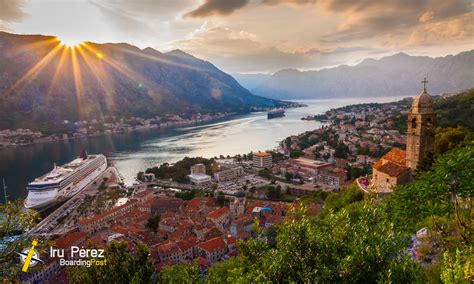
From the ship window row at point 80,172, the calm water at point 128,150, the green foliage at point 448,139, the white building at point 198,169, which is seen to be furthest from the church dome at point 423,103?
the calm water at point 128,150

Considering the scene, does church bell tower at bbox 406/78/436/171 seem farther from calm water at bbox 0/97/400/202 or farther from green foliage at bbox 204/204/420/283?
calm water at bbox 0/97/400/202

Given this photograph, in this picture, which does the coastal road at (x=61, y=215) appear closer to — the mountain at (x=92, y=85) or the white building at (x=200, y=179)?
the white building at (x=200, y=179)

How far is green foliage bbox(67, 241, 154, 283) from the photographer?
559cm

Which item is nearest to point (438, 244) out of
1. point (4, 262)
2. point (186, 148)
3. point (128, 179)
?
point (4, 262)

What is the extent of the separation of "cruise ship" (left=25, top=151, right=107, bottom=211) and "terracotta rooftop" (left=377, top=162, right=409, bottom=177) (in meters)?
28.2

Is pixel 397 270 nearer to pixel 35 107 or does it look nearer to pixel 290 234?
pixel 290 234

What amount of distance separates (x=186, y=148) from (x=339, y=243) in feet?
168

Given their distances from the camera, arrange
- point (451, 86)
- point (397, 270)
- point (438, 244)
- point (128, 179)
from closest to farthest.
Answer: point (397, 270)
point (438, 244)
point (128, 179)
point (451, 86)

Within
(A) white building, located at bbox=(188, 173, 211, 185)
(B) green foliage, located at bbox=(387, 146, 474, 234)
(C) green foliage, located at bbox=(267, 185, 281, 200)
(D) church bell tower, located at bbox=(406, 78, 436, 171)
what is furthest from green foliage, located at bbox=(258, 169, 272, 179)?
(B) green foliage, located at bbox=(387, 146, 474, 234)

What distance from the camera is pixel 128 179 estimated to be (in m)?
36.8

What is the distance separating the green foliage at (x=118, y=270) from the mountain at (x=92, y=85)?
275ft

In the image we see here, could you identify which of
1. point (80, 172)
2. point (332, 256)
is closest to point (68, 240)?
point (332, 256)

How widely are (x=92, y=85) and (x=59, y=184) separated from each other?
312 feet

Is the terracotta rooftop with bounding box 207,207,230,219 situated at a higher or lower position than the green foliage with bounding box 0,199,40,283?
lower
